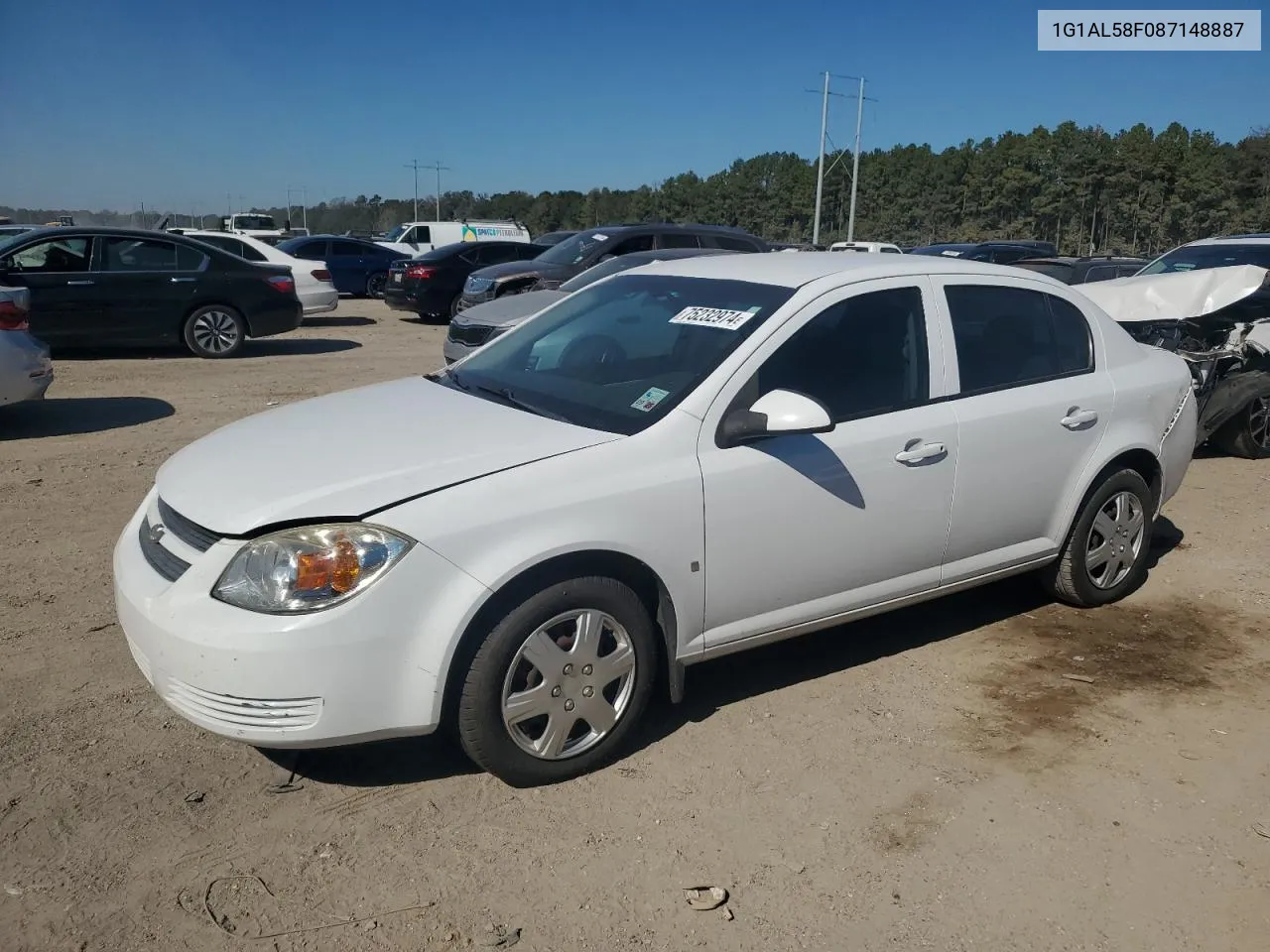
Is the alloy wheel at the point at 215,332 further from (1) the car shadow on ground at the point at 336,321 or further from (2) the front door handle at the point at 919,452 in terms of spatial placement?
(2) the front door handle at the point at 919,452

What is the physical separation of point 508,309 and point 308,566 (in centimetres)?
692

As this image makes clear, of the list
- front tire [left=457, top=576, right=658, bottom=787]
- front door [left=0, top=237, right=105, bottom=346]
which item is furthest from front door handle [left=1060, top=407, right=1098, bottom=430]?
front door [left=0, top=237, right=105, bottom=346]

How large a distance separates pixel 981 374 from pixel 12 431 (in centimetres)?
752

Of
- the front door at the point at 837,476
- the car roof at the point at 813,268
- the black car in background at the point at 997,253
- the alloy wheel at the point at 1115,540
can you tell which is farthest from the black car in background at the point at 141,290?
the black car in background at the point at 997,253

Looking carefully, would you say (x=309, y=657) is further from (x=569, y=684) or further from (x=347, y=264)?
(x=347, y=264)

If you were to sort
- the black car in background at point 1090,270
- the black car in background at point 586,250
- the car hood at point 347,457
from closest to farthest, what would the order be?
1. the car hood at point 347,457
2. the black car in background at point 586,250
3. the black car in background at point 1090,270

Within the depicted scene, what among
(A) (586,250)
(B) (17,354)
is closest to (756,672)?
(B) (17,354)

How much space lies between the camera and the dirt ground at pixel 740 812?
2.84 meters

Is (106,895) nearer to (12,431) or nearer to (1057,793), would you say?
(1057,793)

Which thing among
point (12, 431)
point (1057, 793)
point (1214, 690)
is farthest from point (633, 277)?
point (12, 431)

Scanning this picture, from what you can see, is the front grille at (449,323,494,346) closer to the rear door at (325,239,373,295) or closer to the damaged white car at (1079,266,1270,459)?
the damaged white car at (1079,266,1270,459)

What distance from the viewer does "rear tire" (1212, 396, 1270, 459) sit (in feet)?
27.8

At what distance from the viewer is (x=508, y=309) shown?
31.9ft

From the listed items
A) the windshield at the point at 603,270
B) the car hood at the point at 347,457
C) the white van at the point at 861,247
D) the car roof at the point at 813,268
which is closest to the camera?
the car hood at the point at 347,457
